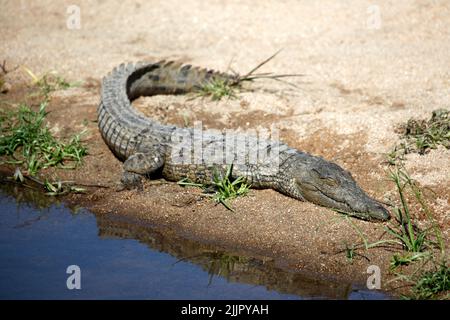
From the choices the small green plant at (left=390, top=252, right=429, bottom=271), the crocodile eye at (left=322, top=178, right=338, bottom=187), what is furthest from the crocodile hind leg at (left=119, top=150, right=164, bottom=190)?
the small green plant at (left=390, top=252, right=429, bottom=271)

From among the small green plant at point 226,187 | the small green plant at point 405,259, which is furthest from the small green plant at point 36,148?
the small green plant at point 405,259

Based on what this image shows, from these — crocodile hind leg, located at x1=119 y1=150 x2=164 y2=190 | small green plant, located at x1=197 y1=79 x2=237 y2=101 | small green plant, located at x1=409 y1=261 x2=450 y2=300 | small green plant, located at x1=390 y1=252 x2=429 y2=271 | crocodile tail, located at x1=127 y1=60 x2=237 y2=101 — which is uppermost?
crocodile tail, located at x1=127 y1=60 x2=237 y2=101

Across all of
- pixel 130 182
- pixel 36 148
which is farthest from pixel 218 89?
pixel 36 148

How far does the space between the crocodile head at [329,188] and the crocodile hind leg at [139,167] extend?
56.2 inches

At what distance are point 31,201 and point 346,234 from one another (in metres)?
3.27

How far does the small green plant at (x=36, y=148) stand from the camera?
7.34m

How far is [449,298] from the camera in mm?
4809

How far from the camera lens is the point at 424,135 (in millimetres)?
6883

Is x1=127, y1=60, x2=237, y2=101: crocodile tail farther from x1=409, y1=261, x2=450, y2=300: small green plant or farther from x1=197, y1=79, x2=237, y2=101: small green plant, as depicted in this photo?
x1=409, y1=261, x2=450, y2=300: small green plant

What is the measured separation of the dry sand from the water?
0.23m

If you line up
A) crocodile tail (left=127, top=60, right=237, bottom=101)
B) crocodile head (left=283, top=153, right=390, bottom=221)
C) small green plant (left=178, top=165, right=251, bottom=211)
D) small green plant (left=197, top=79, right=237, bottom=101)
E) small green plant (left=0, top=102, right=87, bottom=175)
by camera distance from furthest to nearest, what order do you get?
1. crocodile tail (left=127, top=60, right=237, bottom=101)
2. small green plant (left=197, top=79, right=237, bottom=101)
3. small green plant (left=0, top=102, right=87, bottom=175)
4. small green plant (left=178, top=165, right=251, bottom=211)
5. crocodile head (left=283, top=153, right=390, bottom=221)

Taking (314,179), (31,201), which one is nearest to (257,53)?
(314,179)

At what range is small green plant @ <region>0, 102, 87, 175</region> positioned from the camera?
24.1 ft
